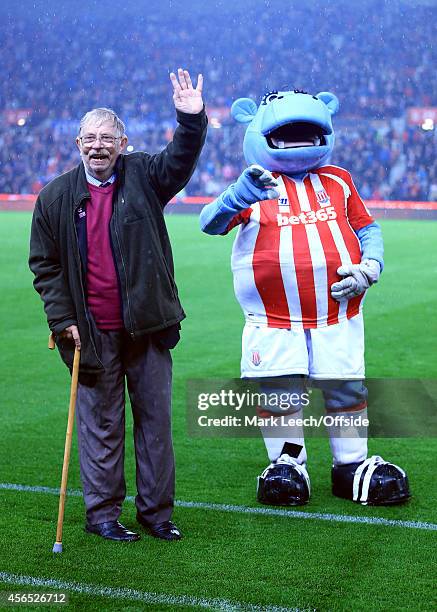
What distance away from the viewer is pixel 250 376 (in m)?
4.48

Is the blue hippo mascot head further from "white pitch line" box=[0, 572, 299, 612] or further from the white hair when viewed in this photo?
"white pitch line" box=[0, 572, 299, 612]

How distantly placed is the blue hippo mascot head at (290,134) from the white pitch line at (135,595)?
192 cm

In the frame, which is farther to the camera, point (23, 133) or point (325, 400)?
point (23, 133)

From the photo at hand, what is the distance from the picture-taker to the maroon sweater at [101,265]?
12.3 feet

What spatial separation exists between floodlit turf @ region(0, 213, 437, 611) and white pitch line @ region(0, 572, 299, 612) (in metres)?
0.02

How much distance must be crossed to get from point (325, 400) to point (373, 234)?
712mm

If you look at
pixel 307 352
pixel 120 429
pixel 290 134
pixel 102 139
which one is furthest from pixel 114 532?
pixel 290 134

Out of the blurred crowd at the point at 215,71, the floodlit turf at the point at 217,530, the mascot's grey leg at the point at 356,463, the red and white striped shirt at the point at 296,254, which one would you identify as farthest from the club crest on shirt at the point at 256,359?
the blurred crowd at the point at 215,71

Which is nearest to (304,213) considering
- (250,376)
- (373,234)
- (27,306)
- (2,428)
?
(373,234)

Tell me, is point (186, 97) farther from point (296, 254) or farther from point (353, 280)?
point (353, 280)

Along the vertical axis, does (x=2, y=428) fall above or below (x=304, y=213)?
below

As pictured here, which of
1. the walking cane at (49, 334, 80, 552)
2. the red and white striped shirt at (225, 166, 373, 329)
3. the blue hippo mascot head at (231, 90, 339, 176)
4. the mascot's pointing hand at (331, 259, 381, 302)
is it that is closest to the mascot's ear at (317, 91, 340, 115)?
the blue hippo mascot head at (231, 90, 339, 176)

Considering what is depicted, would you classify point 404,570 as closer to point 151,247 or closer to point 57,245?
point 151,247

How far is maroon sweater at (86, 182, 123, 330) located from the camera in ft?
12.3
